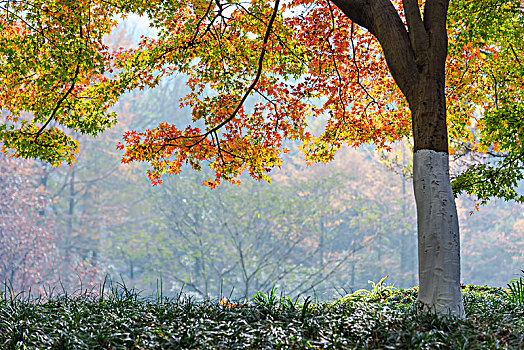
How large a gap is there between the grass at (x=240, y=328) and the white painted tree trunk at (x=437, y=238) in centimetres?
22

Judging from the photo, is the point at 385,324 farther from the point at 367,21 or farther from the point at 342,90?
the point at 342,90

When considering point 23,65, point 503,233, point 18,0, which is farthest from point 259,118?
point 503,233

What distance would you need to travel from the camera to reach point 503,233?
2161cm

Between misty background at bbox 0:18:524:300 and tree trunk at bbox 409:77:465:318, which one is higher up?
misty background at bbox 0:18:524:300

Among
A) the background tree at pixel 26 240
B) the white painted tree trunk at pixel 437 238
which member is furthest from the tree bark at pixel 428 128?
the background tree at pixel 26 240

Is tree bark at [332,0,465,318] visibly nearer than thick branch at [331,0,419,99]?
Yes

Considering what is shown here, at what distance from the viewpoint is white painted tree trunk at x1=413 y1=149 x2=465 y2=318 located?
3.45 m

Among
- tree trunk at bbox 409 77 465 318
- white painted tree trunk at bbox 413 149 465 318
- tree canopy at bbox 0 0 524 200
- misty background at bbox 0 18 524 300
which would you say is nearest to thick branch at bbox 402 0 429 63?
tree trunk at bbox 409 77 465 318

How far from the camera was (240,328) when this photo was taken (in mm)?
2996

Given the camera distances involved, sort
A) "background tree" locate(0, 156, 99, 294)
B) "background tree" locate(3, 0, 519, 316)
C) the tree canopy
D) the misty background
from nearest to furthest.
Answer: "background tree" locate(3, 0, 519, 316)
the tree canopy
"background tree" locate(0, 156, 99, 294)
the misty background

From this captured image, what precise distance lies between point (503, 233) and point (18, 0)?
23.1 m

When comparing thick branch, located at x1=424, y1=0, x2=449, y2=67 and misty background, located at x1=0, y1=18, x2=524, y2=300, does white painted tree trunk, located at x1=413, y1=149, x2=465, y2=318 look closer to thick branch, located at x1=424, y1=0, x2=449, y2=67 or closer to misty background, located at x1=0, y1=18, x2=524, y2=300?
thick branch, located at x1=424, y1=0, x2=449, y2=67

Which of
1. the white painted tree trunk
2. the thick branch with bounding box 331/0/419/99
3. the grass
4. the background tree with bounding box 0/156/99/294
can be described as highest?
the background tree with bounding box 0/156/99/294

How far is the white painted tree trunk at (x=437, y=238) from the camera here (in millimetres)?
3451
